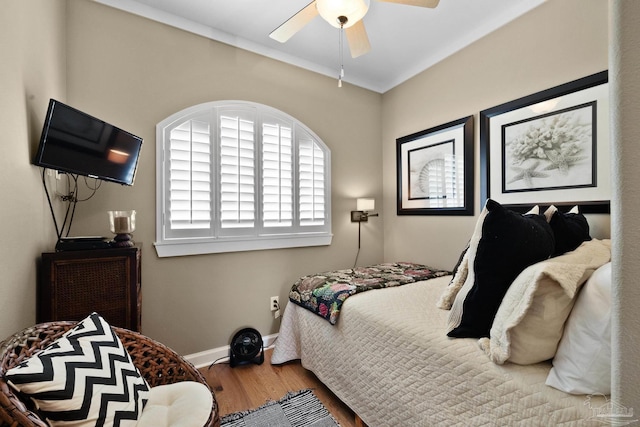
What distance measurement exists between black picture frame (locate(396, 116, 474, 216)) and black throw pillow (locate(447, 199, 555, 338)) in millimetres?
1455

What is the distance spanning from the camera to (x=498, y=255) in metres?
1.15

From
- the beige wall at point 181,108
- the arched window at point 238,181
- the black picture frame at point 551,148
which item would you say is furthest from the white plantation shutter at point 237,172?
the black picture frame at point 551,148

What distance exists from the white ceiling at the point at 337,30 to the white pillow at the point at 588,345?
2197 mm

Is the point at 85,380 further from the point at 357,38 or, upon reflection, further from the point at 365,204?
the point at 365,204

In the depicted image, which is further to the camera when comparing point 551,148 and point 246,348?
point 246,348

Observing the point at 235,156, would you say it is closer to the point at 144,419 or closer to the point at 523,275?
the point at 144,419

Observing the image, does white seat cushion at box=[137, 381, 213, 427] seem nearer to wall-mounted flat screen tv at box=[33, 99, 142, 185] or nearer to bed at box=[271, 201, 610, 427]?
bed at box=[271, 201, 610, 427]

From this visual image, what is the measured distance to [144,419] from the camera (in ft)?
3.50

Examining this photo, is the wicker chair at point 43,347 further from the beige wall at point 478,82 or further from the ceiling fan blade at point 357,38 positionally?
the beige wall at point 478,82

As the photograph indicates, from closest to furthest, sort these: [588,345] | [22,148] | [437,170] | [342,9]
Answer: [588,345] → [22,148] → [342,9] → [437,170]

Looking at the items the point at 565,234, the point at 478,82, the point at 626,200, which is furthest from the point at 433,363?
the point at 478,82

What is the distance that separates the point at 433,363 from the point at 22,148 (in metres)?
2.11

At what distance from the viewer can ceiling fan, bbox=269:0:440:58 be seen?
5.20 feet

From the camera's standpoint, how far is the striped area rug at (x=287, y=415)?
68.3 inches
